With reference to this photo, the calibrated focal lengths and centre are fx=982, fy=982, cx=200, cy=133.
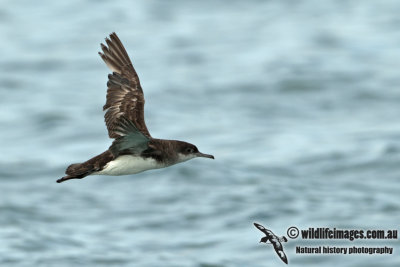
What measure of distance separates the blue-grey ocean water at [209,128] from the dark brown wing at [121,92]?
38.0 ft

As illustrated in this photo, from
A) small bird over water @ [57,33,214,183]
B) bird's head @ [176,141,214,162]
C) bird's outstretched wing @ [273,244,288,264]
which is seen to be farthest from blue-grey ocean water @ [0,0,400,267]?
bird's head @ [176,141,214,162]

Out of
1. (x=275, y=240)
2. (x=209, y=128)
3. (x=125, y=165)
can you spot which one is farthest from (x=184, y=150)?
(x=209, y=128)

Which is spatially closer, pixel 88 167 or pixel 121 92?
pixel 88 167

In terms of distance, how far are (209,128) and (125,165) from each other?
73.0 ft

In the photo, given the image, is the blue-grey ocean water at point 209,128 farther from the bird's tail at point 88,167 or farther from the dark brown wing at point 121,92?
the bird's tail at point 88,167

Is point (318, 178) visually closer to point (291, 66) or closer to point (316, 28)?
point (291, 66)

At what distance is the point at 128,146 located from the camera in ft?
37.7

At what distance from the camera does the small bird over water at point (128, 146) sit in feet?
37.2

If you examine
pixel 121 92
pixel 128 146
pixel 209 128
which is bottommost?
pixel 128 146
